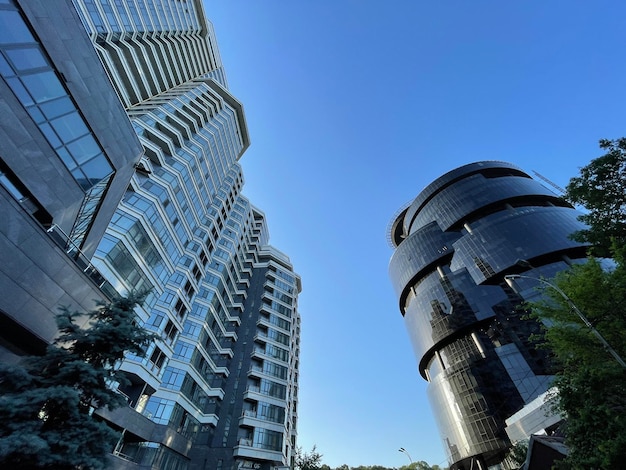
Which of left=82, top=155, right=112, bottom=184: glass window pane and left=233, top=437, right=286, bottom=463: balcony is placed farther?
left=233, top=437, right=286, bottom=463: balcony

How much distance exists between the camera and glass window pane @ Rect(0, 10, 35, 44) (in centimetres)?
1164

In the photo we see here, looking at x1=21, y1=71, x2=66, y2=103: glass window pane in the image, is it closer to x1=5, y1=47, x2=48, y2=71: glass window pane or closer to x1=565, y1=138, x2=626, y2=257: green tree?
x1=5, y1=47, x2=48, y2=71: glass window pane

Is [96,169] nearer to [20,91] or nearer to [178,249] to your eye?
[20,91]

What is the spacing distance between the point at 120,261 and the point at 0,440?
16.9 meters

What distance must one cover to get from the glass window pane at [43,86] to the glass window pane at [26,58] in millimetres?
337

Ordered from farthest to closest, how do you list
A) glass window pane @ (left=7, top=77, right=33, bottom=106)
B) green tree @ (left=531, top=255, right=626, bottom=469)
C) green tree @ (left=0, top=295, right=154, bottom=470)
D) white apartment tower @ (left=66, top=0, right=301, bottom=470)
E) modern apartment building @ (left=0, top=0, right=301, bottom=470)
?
1. white apartment tower @ (left=66, top=0, right=301, bottom=470)
2. modern apartment building @ (left=0, top=0, right=301, bottom=470)
3. glass window pane @ (left=7, top=77, right=33, bottom=106)
4. green tree @ (left=531, top=255, right=626, bottom=469)
5. green tree @ (left=0, top=295, right=154, bottom=470)

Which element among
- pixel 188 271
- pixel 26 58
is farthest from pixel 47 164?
pixel 188 271

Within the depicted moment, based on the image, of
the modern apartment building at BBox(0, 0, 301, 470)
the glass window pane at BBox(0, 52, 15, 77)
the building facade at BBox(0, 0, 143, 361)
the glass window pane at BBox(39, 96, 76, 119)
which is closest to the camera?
the glass window pane at BBox(0, 52, 15, 77)

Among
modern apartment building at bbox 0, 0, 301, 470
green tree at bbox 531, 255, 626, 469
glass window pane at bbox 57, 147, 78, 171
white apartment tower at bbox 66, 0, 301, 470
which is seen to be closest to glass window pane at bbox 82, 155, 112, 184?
modern apartment building at bbox 0, 0, 301, 470

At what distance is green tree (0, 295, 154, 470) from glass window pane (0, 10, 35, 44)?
10.7m

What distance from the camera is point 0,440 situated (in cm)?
754

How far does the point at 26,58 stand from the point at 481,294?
232 feet

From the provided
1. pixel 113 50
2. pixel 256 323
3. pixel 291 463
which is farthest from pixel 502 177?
pixel 113 50

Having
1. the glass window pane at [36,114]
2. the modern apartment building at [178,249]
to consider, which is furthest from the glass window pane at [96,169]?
the glass window pane at [36,114]
